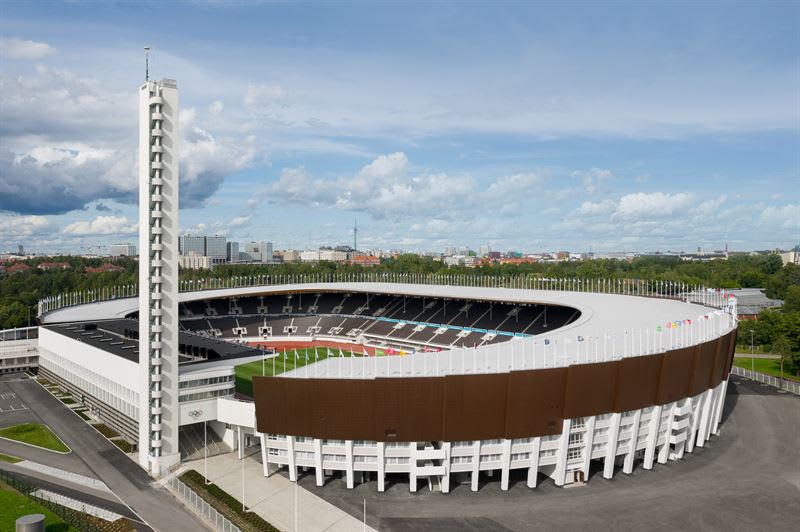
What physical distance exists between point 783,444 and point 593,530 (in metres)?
32.2

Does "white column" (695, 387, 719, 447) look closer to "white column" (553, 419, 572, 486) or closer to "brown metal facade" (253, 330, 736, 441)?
"brown metal facade" (253, 330, 736, 441)

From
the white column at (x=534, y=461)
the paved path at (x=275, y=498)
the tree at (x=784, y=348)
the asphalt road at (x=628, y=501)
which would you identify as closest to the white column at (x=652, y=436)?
the asphalt road at (x=628, y=501)

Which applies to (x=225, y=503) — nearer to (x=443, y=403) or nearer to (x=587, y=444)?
(x=443, y=403)

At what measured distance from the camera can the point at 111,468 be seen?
5259 centimetres

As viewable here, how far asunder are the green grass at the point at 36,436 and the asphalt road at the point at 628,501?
27497mm

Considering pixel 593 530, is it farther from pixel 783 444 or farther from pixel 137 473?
pixel 137 473

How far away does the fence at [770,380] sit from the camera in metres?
82.6

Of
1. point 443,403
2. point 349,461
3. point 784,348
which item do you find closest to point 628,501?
point 443,403

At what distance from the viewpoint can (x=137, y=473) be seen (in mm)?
51531

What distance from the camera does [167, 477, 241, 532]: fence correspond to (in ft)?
137

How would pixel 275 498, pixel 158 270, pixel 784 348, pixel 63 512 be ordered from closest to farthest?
pixel 63 512, pixel 275 498, pixel 158 270, pixel 784 348

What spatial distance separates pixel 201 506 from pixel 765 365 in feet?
330

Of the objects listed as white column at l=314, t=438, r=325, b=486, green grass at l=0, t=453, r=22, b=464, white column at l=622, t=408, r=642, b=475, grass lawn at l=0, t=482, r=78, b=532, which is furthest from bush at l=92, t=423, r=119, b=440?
white column at l=622, t=408, r=642, b=475

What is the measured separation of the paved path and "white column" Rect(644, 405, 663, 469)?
2810 centimetres
